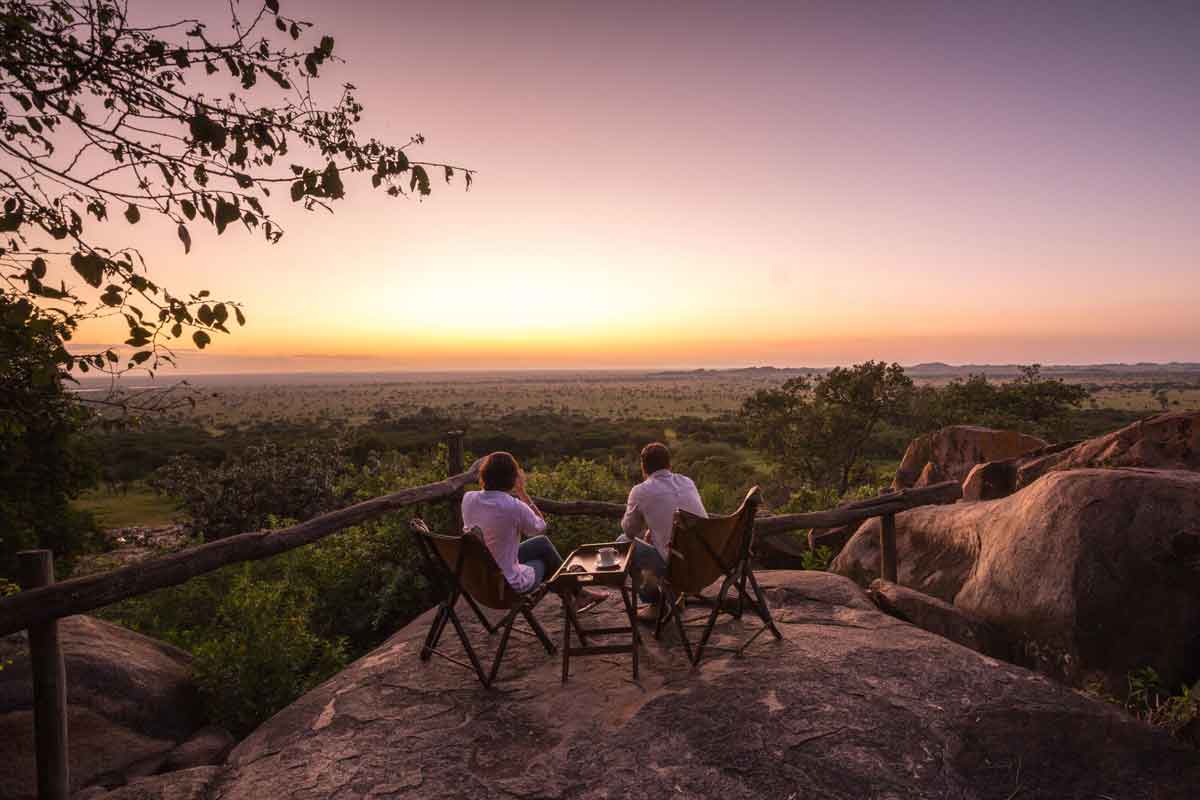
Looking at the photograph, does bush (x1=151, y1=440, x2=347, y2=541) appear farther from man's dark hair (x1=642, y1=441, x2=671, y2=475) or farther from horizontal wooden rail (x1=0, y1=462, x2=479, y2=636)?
man's dark hair (x1=642, y1=441, x2=671, y2=475)

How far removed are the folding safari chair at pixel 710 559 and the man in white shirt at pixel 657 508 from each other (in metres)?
0.21

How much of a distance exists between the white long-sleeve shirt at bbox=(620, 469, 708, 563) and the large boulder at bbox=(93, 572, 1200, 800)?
0.96 metres

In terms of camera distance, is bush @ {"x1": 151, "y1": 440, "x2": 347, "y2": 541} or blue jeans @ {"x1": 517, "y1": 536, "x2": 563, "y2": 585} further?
bush @ {"x1": 151, "y1": 440, "x2": 347, "y2": 541}

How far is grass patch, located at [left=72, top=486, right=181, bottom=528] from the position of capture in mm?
21094

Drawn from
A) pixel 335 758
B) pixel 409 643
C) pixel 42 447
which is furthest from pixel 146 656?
pixel 42 447

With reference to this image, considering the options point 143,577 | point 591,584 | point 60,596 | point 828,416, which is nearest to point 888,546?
point 591,584

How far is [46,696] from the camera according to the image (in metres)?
3.48

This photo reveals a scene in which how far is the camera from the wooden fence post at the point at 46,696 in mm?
3436

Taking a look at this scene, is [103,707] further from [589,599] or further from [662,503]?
[662,503]

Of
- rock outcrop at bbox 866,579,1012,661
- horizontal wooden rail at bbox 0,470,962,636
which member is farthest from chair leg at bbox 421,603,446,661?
rock outcrop at bbox 866,579,1012,661

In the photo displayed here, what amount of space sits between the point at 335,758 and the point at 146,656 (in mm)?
2731

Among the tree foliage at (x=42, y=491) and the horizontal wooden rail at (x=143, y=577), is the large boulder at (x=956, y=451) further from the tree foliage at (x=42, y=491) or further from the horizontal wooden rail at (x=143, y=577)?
the tree foliage at (x=42, y=491)

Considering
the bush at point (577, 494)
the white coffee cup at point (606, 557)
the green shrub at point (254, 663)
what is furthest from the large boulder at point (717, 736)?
the bush at point (577, 494)

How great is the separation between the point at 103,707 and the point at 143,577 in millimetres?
1520
